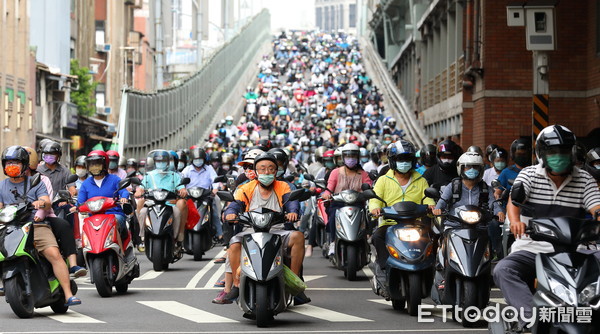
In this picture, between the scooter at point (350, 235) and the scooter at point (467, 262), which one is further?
the scooter at point (350, 235)

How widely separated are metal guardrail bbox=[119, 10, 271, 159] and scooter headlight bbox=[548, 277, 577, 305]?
116ft

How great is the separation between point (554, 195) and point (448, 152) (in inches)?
272

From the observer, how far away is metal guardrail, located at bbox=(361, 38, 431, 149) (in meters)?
49.0

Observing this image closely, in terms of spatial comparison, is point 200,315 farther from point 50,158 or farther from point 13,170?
point 50,158

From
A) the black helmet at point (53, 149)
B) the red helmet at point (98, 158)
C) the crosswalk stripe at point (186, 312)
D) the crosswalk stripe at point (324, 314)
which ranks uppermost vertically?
the black helmet at point (53, 149)

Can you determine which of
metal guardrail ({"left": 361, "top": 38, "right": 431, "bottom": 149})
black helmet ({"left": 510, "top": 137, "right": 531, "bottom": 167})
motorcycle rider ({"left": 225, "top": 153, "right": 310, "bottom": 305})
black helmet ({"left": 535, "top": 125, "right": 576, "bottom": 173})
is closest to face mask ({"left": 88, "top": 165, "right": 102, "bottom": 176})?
motorcycle rider ({"left": 225, "top": 153, "right": 310, "bottom": 305})

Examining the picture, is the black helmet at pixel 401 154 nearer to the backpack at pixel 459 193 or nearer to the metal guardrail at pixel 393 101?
the backpack at pixel 459 193

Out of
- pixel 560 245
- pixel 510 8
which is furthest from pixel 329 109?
pixel 560 245

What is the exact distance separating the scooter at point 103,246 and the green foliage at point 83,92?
4827cm

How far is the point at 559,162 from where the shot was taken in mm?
8641

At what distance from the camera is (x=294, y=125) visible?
6328 cm

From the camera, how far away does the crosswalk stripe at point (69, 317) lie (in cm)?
1235

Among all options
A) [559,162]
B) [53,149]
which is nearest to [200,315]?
[559,162]

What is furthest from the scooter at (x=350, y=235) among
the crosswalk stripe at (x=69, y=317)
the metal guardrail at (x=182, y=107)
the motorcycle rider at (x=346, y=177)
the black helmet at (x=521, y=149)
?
the metal guardrail at (x=182, y=107)
